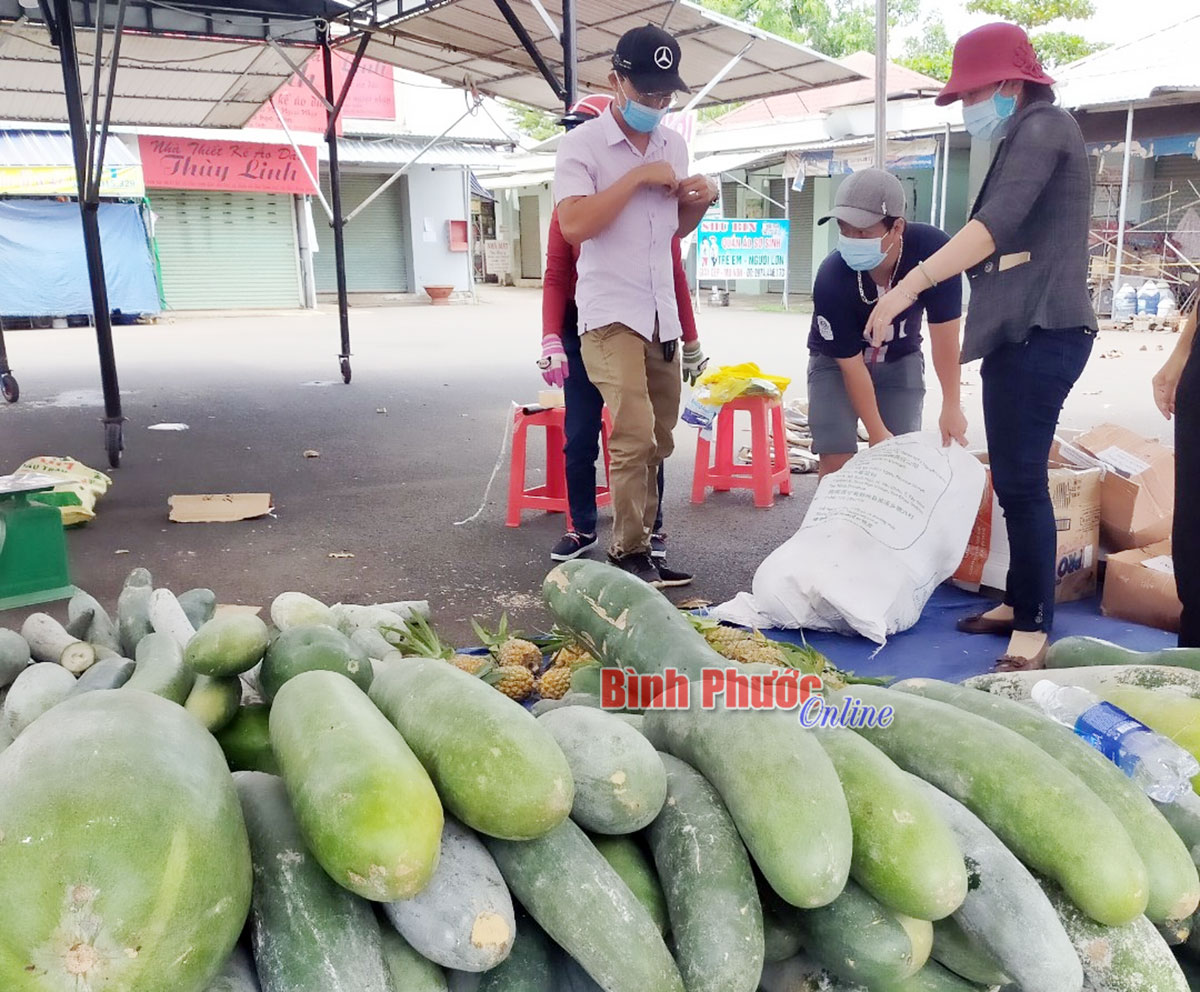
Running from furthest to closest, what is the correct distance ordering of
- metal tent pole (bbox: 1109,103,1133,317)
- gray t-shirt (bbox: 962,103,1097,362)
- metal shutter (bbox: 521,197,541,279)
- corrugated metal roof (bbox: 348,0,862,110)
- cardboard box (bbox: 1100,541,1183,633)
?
metal shutter (bbox: 521,197,541,279)
metal tent pole (bbox: 1109,103,1133,317)
corrugated metal roof (bbox: 348,0,862,110)
cardboard box (bbox: 1100,541,1183,633)
gray t-shirt (bbox: 962,103,1097,362)

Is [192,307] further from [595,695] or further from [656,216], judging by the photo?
[595,695]

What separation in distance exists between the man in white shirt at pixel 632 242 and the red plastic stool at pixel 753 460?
5.06 feet

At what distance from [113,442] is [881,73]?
5270 mm

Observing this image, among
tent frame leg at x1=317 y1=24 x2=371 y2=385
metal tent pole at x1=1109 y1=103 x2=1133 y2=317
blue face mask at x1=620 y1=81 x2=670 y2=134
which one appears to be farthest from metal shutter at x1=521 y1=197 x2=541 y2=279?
blue face mask at x1=620 y1=81 x2=670 y2=134

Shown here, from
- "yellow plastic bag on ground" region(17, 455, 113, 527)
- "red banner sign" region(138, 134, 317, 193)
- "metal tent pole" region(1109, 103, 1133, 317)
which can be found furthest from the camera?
"red banner sign" region(138, 134, 317, 193)

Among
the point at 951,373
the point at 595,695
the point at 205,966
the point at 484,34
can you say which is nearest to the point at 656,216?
the point at 951,373

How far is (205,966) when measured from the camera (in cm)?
93

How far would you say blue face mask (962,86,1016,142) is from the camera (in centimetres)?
294

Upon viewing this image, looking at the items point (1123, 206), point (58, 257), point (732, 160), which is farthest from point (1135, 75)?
point (58, 257)

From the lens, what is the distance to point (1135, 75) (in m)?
13.5

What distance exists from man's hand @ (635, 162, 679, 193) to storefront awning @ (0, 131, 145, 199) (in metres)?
14.2

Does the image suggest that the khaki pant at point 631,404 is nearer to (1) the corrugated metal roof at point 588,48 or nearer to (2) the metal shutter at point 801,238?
(1) the corrugated metal roof at point 588,48

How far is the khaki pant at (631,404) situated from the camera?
12.6 ft

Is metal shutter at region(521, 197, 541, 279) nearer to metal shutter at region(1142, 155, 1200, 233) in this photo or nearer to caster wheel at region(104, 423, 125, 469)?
metal shutter at region(1142, 155, 1200, 233)
